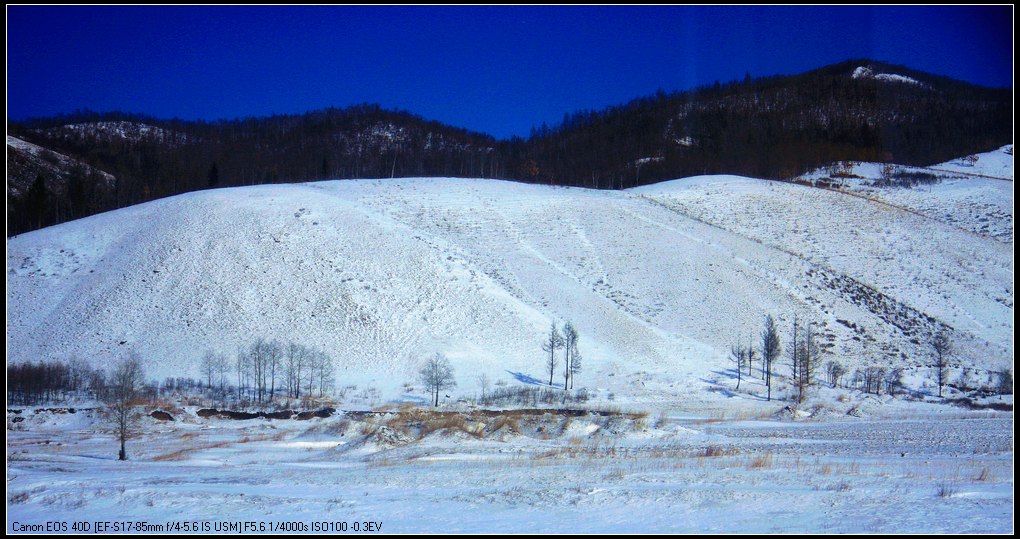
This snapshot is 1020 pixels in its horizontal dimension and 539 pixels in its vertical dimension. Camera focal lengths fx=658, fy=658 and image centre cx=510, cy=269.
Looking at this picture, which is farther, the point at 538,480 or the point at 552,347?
the point at 552,347

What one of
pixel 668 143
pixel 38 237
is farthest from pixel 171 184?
pixel 668 143

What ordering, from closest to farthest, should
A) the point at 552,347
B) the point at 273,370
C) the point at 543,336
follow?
the point at 273,370 → the point at 552,347 → the point at 543,336

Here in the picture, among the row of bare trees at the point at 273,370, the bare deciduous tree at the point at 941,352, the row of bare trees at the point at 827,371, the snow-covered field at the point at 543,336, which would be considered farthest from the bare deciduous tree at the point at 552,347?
the bare deciduous tree at the point at 941,352

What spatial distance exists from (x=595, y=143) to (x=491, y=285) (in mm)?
98897

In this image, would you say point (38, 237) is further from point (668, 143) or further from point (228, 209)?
point (668, 143)

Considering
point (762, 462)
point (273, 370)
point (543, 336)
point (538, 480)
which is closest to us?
point (538, 480)

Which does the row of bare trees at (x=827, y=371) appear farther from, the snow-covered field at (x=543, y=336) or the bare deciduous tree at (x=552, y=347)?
the bare deciduous tree at (x=552, y=347)

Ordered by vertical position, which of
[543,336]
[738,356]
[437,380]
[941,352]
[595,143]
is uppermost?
[595,143]

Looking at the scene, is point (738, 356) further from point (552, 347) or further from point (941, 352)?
point (941, 352)

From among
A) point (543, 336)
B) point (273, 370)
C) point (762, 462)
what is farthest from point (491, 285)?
point (762, 462)

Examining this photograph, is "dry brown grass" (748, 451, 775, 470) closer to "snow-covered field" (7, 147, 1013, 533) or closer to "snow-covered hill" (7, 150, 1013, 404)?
"snow-covered field" (7, 147, 1013, 533)

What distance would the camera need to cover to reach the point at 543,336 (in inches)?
1916

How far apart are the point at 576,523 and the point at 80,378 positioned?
38.3 meters

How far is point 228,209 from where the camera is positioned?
208 feet
